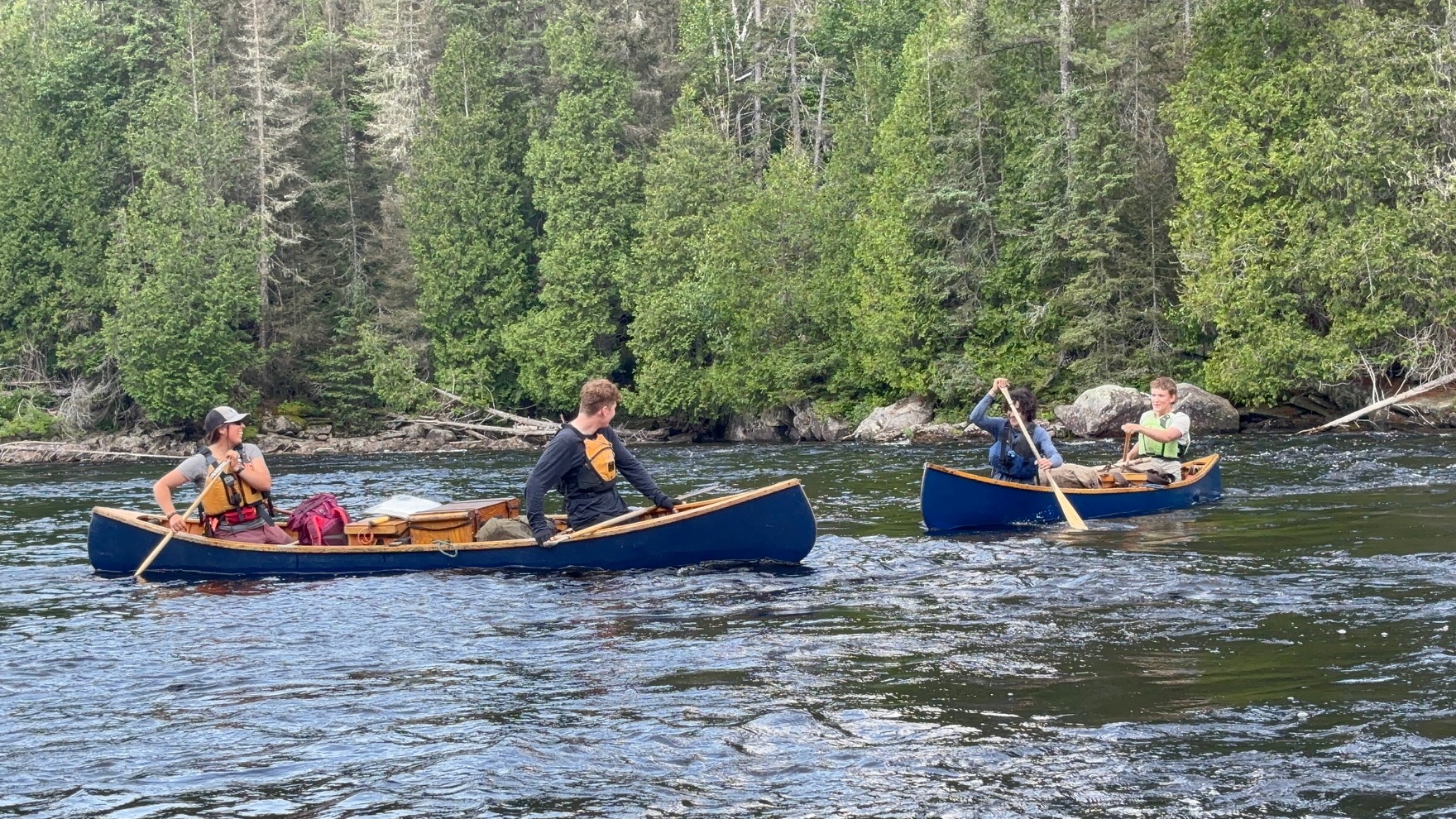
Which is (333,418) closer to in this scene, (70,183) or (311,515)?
(70,183)

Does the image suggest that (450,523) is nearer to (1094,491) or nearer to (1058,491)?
(1058,491)

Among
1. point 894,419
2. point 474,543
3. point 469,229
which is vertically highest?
point 469,229

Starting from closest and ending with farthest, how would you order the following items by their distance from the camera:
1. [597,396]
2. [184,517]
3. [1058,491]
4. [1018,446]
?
1. [597,396]
2. [184,517]
3. [1058,491]
4. [1018,446]

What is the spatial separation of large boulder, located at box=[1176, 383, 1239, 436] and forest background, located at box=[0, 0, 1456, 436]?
1.51ft

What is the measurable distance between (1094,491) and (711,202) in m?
28.5

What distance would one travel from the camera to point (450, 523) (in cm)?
1280

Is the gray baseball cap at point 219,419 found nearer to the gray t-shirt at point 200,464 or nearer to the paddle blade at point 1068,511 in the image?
the gray t-shirt at point 200,464

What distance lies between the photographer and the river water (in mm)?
6117

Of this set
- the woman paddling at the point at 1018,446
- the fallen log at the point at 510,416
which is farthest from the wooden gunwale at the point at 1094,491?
the fallen log at the point at 510,416

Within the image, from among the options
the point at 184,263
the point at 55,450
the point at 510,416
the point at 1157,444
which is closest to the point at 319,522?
the point at 1157,444

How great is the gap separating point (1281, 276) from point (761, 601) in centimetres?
2286

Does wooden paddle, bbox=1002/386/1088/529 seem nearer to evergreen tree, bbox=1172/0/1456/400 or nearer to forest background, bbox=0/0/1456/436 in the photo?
evergreen tree, bbox=1172/0/1456/400

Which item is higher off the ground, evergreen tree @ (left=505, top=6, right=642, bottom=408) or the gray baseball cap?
evergreen tree @ (left=505, top=6, right=642, bottom=408)

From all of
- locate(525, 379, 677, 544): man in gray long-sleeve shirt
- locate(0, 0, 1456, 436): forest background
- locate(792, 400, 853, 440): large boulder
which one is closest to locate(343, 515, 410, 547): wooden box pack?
locate(525, 379, 677, 544): man in gray long-sleeve shirt
